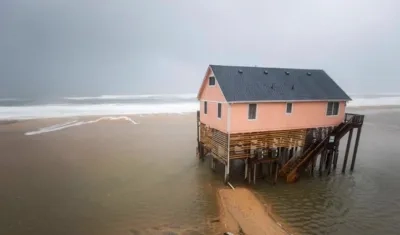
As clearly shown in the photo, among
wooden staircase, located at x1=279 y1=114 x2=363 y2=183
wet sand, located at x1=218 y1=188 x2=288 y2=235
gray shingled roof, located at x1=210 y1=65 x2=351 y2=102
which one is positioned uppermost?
gray shingled roof, located at x1=210 y1=65 x2=351 y2=102

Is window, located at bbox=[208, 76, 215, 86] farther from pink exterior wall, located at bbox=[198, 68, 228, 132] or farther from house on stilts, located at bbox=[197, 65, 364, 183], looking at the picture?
pink exterior wall, located at bbox=[198, 68, 228, 132]

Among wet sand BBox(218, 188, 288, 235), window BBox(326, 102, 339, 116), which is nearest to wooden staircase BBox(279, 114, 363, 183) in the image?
window BBox(326, 102, 339, 116)

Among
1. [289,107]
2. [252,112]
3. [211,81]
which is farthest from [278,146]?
[211,81]

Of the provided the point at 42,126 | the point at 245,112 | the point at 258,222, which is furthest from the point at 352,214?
the point at 42,126

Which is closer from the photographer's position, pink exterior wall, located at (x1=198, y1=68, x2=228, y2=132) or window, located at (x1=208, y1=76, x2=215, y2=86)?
pink exterior wall, located at (x1=198, y1=68, x2=228, y2=132)

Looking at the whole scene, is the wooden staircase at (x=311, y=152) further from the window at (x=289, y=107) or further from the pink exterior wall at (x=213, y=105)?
the pink exterior wall at (x=213, y=105)

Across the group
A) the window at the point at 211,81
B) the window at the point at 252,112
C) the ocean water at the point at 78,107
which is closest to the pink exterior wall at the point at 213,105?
the window at the point at 211,81

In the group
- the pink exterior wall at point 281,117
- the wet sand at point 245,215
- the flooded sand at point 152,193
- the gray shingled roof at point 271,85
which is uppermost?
the gray shingled roof at point 271,85

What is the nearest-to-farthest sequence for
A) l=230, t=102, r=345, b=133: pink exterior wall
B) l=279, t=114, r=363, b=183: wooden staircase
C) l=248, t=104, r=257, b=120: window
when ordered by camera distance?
l=230, t=102, r=345, b=133: pink exterior wall, l=248, t=104, r=257, b=120: window, l=279, t=114, r=363, b=183: wooden staircase
